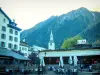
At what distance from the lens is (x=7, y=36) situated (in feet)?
87.6

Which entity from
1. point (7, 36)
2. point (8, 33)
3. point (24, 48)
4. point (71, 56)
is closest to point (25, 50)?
point (24, 48)

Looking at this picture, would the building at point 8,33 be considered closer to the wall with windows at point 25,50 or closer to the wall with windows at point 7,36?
the wall with windows at point 7,36

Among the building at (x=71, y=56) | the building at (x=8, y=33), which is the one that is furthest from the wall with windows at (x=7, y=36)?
the building at (x=71, y=56)

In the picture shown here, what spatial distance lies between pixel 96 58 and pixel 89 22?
7356 mm

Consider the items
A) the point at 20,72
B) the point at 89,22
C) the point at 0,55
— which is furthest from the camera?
the point at 89,22

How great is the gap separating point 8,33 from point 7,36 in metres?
0.60

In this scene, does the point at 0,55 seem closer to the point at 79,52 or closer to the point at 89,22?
the point at 79,52

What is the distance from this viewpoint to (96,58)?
21.8m

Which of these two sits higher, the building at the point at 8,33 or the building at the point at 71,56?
the building at the point at 8,33

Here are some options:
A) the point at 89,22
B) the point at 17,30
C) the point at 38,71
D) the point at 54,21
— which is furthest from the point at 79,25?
the point at 38,71

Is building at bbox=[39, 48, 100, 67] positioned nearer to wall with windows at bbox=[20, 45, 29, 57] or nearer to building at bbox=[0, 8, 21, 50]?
building at bbox=[0, 8, 21, 50]

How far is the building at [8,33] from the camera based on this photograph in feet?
83.8

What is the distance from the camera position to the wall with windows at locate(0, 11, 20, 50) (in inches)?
1002

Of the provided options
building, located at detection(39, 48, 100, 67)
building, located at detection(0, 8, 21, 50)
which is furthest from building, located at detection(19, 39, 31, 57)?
building, located at detection(39, 48, 100, 67)
